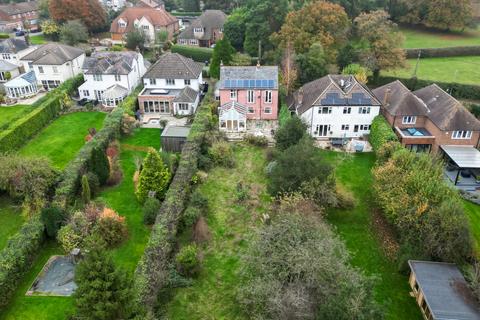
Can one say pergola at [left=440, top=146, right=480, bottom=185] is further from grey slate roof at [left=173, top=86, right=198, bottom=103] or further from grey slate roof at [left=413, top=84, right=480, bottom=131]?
grey slate roof at [left=173, top=86, right=198, bottom=103]

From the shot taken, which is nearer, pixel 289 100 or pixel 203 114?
pixel 203 114

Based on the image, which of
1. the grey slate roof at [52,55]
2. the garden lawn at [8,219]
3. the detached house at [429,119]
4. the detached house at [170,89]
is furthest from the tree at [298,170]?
the grey slate roof at [52,55]

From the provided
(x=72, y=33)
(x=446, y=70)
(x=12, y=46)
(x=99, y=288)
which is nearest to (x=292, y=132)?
(x=99, y=288)

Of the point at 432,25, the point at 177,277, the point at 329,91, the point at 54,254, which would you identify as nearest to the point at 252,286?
the point at 177,277

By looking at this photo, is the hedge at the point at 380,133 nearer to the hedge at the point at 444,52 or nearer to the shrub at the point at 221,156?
the shrub at the point at 221,156

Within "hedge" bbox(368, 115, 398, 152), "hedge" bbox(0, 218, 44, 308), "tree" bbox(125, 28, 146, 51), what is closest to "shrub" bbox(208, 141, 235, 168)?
"hedge" bbox(368, 115, 398, 152)

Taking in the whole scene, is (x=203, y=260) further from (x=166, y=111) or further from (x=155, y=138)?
(x=166, y=111)
